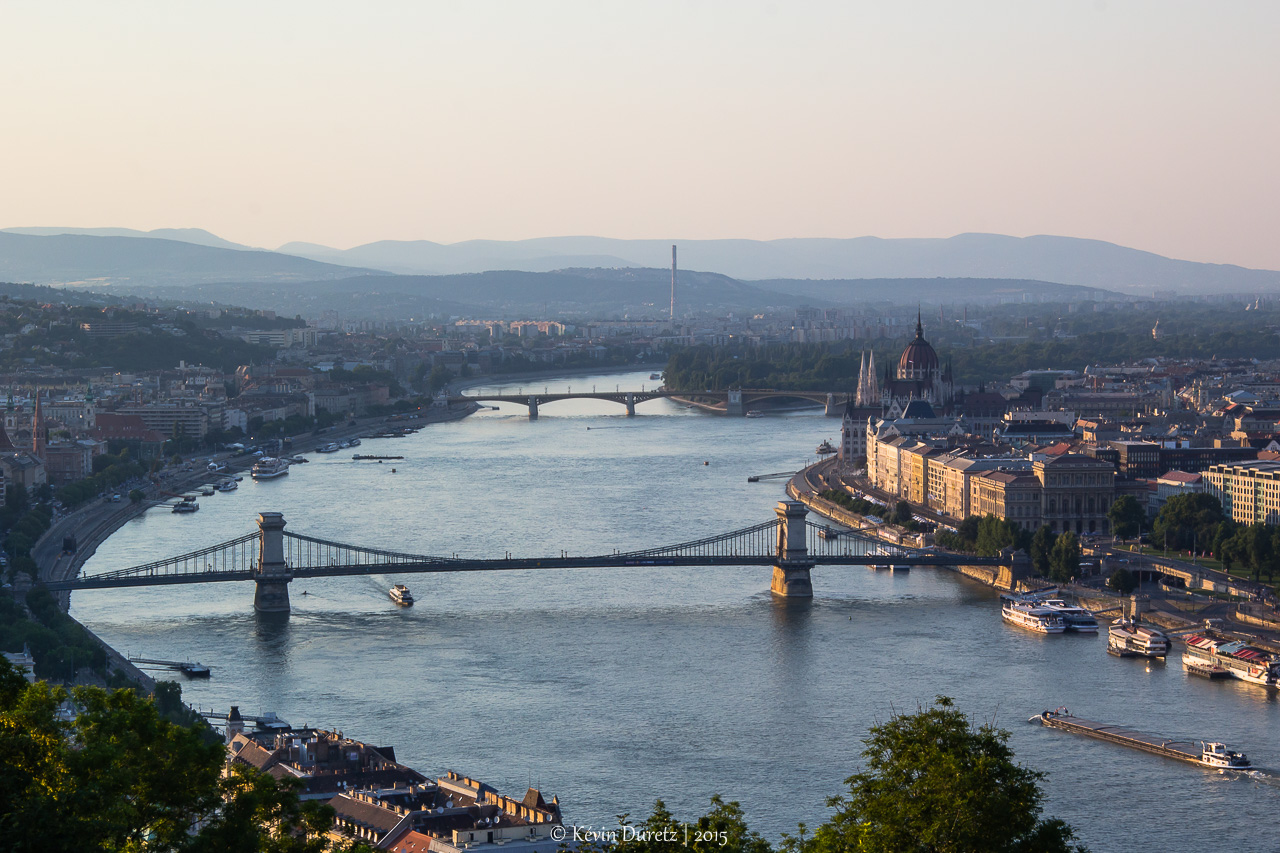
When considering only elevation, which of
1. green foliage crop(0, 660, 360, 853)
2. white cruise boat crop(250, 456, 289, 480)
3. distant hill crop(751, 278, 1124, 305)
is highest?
distant hill crop(751, 278, 1124, 305)

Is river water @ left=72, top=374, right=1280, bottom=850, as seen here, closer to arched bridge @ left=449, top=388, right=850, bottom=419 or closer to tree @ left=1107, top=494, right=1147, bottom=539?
tree @ left=1107, top=494, right=1147, bottom=539

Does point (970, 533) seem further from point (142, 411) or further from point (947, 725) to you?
point (142, 411)

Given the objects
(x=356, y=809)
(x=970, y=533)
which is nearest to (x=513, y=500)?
(x=970, y=533)

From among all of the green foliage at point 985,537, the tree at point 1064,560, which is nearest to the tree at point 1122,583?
the tree at point 1064,560

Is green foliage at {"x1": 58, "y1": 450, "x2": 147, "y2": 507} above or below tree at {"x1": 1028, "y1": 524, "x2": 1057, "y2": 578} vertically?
below

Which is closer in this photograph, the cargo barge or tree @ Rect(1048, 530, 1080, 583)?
the cargo barge

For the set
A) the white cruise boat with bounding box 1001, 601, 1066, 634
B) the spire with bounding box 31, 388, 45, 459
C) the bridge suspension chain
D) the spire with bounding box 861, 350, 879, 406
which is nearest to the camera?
the white cruise boat with bounding box 1001, 601, 1066, 634

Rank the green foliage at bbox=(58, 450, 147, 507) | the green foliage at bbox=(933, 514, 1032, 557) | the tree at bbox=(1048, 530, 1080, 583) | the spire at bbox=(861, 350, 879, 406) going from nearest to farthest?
the tree at bbox=(1048, 530, 1080, 583)
the green foliage at bbox=(933, 514, 1032, 557)
the green foliage at bbox=(58, 450, 147, 507)
the spire at bbox=(861, 350, 879, 406)

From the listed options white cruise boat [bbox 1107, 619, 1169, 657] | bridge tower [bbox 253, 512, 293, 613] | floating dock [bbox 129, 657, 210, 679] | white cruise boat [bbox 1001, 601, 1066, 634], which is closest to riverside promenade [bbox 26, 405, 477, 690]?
floating dock [bbox 129, 657, 210, 679]
